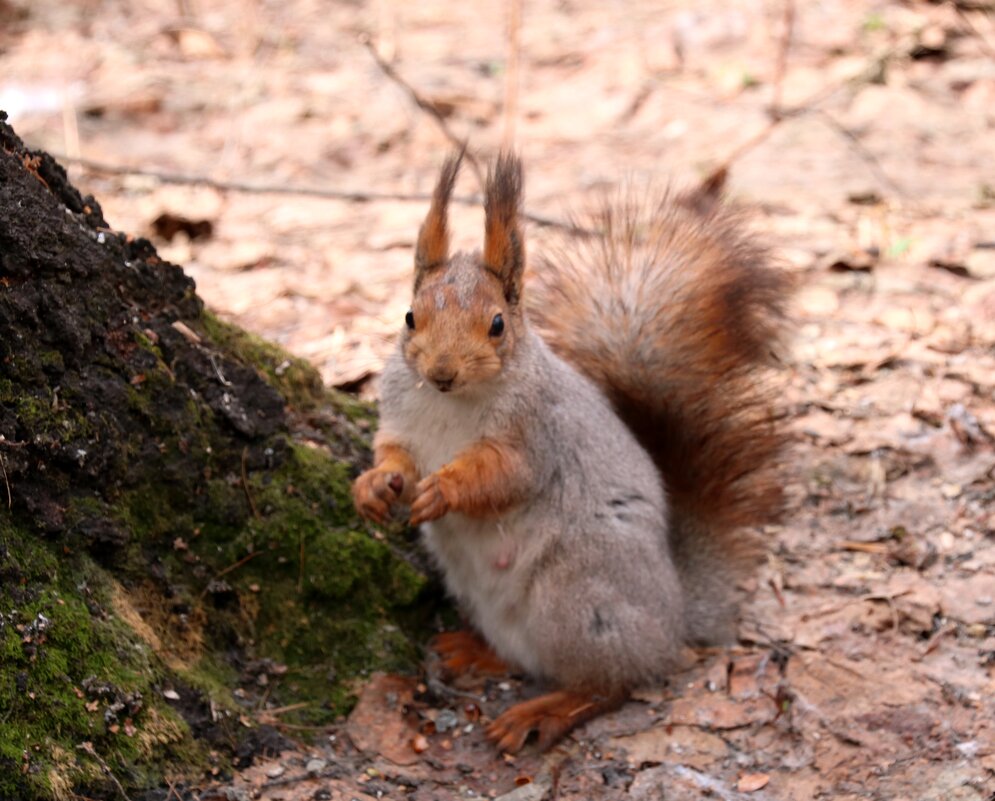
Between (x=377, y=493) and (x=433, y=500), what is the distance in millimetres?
134

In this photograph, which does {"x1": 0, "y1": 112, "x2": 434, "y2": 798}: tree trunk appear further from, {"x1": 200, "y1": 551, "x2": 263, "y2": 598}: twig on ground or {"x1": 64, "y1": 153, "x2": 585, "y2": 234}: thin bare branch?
{"x1": 64, "y1": 153, "x2": 585, "y2": 234}: thin bare branch

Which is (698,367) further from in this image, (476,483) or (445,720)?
(445,720)

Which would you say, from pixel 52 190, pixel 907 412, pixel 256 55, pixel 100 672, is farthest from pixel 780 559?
pixel 256 55

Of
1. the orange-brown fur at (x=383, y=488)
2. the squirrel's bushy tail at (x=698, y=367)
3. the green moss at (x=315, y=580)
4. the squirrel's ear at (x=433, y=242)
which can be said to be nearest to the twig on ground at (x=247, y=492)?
the green moss at (x=315, y=580)

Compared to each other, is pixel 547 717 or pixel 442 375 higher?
pixel 442 375

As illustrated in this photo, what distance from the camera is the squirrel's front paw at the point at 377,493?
2512 millimetres

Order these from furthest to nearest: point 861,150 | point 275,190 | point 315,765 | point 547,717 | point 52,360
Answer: point 861,150 < point 275,190 < point 547,717 < point 315,765 < point 52,360

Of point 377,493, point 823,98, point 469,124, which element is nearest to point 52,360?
point 377,493

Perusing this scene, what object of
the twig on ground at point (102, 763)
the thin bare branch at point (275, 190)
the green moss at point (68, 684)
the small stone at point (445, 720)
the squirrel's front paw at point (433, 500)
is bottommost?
the small stone at point (445, 720)

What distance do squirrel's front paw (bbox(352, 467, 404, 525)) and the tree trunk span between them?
183 millimetres

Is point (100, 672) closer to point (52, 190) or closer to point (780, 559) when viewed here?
point (52, 190)

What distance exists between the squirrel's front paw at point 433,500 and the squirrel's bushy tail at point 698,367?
61 cm

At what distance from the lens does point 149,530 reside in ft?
7.68

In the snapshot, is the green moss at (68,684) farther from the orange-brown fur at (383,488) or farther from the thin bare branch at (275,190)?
the thin bare branch at (275,190)
